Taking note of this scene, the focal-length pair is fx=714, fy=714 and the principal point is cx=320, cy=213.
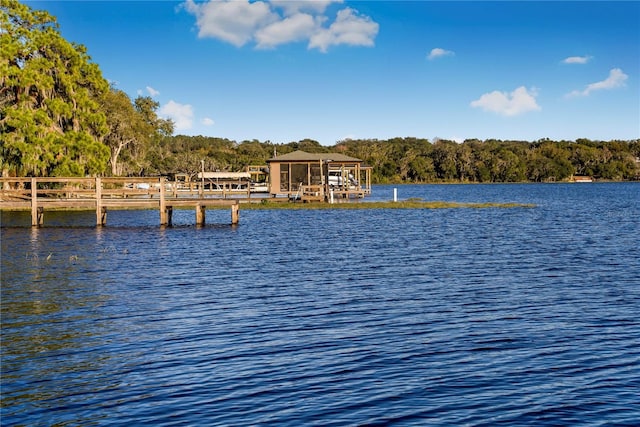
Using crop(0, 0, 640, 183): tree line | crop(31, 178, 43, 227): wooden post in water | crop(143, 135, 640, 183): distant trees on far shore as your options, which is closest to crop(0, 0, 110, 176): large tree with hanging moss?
crop(0, 0, 640, 183): tree line

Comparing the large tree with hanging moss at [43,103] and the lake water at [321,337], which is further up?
the large tree with hanging moss at [43,103]

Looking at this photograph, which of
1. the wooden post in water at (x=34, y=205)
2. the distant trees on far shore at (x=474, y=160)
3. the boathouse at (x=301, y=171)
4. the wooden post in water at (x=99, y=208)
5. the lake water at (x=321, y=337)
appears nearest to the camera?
the lake water at (x=321, y=337)

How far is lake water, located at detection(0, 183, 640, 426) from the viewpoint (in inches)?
391

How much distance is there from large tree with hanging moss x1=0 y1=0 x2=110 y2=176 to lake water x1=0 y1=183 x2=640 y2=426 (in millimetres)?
31198

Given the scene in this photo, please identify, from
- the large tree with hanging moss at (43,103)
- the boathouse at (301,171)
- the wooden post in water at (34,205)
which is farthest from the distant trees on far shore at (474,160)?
the wooden post in water at (34,205)

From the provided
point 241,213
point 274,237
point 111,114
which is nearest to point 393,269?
point 274,237

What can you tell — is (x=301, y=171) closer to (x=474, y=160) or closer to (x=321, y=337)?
(x=321, y=337)

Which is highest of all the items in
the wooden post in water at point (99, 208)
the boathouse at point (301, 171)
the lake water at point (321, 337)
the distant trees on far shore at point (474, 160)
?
the distant trees on far shore at point (474, 160)

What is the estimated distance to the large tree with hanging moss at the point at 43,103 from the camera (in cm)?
5703

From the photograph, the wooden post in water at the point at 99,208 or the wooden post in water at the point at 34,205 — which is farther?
the wooden post in water at the point at 34,205

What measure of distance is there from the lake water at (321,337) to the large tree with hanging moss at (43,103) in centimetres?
3120

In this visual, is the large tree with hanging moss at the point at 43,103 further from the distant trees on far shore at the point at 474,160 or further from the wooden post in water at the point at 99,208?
the distant trees on far shore at the point at 474,160

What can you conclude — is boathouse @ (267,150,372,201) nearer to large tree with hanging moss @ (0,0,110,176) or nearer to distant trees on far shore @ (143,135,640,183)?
large tree with hanging moss @ (0,0,110,176)

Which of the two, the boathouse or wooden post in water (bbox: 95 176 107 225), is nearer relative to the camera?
wooden post in water (bbox: 95 176 107 225)
